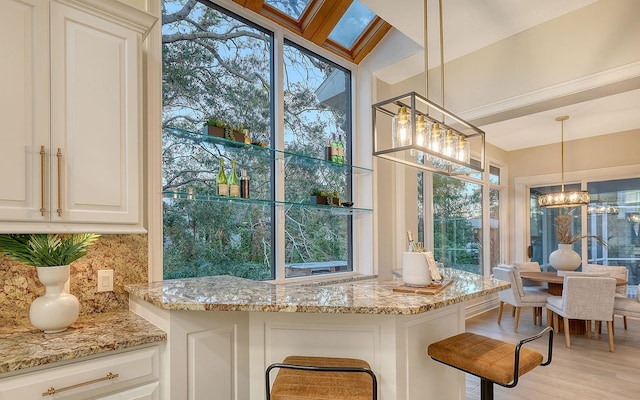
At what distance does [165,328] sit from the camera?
1675mm

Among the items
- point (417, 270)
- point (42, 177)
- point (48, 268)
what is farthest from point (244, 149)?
point (417, 270)

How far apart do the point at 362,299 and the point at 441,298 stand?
36cm

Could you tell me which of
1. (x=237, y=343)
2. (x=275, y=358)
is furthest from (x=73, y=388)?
(x=275, y=358)

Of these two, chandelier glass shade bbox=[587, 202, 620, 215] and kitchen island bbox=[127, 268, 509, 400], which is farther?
chandelier glass shade bbox=[587, 202, 620, 215]

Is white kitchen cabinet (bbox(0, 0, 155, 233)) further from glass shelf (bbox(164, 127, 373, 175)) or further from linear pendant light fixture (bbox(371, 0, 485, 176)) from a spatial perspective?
linear pendant light fixture (bbox(371, 0, 485, 176))

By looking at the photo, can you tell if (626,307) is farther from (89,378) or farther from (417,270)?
(89,378)

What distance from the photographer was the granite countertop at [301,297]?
150 cm

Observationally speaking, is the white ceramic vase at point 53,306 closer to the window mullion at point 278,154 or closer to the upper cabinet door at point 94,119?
the upper cabinet door at point 94,119

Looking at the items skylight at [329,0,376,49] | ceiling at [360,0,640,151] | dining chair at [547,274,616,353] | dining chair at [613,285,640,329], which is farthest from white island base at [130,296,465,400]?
dining chair at [613,285,640,329]

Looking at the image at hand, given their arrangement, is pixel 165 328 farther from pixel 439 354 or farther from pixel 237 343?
pixel 439 354

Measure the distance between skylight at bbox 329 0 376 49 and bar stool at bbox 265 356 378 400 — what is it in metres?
3.11

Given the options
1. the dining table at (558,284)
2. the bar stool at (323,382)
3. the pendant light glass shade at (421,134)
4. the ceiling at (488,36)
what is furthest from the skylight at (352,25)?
the dining table at (558,284)

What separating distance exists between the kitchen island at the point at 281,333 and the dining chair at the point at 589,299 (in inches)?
114

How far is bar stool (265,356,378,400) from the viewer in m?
1.38
